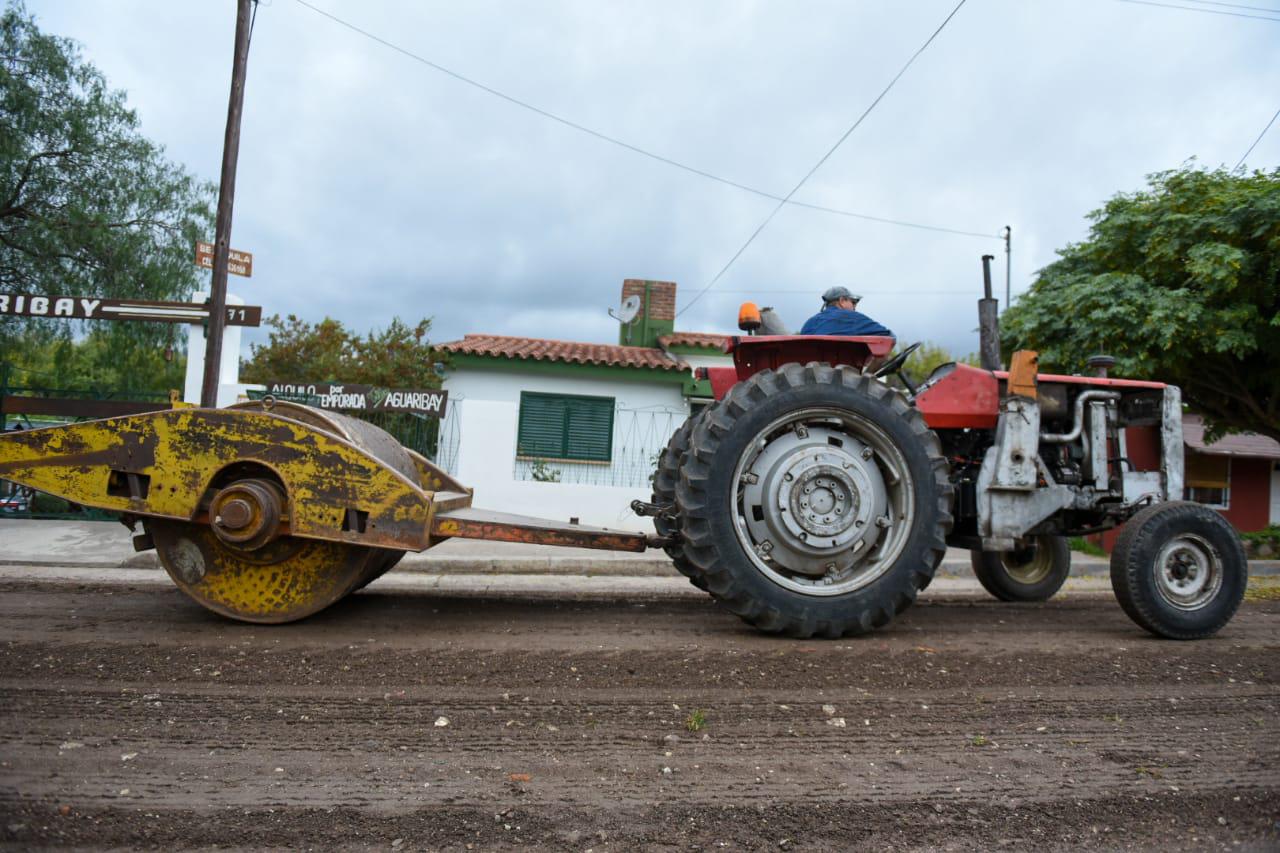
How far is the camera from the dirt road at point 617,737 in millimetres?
2004

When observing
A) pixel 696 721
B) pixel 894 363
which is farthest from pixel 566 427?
pixel 696 721

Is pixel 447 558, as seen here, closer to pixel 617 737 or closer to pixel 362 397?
pixel 362 397

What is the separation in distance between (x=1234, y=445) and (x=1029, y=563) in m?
16.5

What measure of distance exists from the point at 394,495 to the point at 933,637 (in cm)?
293

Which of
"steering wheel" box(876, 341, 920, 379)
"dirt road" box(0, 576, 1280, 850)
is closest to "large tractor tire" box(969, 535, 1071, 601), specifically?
"dirt road" box(0, 576, 1280, 850)

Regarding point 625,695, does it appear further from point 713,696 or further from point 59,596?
point 59,596

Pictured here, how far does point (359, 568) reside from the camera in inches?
154

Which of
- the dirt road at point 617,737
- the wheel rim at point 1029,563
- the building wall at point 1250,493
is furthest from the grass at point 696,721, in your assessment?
the building wall at point 1250,493

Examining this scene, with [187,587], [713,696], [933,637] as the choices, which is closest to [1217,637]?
[933,637]

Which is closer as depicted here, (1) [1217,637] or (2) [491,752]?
(2) [491,752]

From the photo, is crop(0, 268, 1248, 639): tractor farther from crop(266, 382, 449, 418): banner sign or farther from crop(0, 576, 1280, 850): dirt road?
crop(266, 382, 449, 418): banner sign

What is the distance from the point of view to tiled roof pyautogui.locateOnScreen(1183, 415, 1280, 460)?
56.6 ft

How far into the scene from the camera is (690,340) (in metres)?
15.0

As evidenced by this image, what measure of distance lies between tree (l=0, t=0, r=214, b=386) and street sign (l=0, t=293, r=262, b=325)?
247 centimetres
